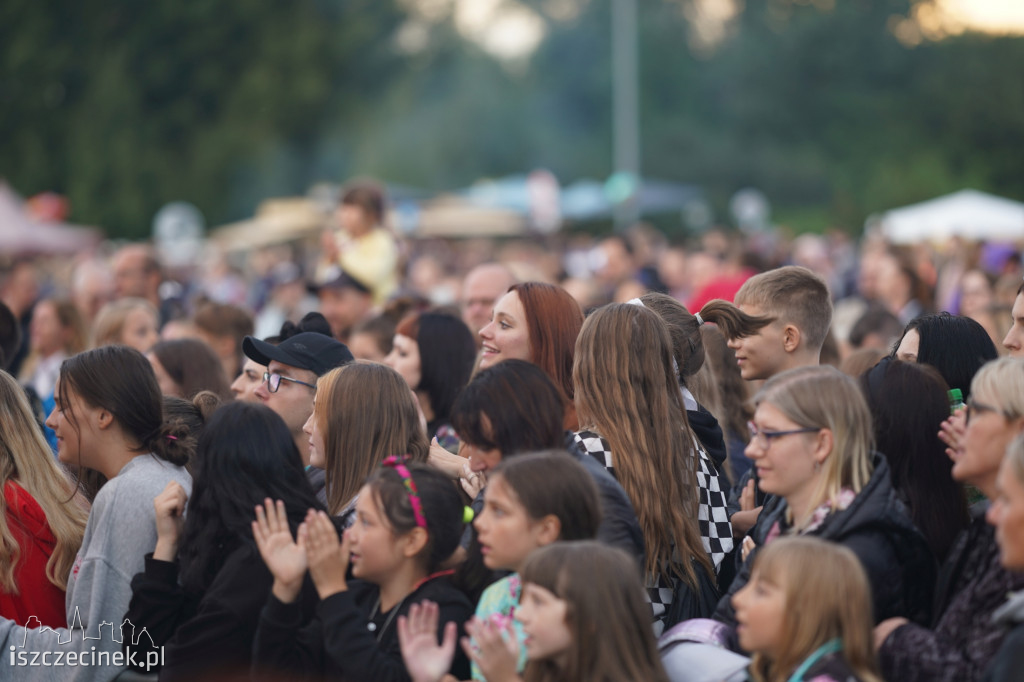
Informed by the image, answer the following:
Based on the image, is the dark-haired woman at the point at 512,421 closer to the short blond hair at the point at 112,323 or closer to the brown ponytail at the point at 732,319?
the brown ponytail at the point at 732,319

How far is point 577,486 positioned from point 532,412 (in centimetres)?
42

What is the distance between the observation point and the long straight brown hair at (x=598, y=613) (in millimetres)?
3139

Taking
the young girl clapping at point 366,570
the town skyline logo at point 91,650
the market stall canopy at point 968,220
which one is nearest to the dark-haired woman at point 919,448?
the young girl clapping at point 366,570

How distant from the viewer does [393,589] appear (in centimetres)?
379

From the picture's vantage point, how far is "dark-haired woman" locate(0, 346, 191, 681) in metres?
4.16

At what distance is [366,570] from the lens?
12.3ft

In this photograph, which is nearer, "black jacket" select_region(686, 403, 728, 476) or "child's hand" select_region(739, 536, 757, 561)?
"child's hand" select_region(739, 536, 757, 561)

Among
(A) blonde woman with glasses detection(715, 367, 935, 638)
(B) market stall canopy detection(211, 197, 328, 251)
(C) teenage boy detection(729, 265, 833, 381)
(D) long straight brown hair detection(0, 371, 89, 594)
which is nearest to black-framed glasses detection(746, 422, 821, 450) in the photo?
(A) blonde woman with glasses detection(715, 367, 935, 638)

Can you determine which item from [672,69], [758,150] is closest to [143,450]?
[758,150]

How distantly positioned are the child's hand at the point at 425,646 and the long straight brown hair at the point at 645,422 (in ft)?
3.04

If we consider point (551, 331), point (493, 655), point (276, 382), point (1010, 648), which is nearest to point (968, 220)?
point (551, 331)

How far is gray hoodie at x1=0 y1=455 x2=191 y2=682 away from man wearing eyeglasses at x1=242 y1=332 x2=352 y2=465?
945 mm

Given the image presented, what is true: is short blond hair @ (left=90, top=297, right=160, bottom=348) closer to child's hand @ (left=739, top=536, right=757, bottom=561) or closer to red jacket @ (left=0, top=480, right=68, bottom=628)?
red jacket @ (left=0, top=480, right=68, bottom=628)

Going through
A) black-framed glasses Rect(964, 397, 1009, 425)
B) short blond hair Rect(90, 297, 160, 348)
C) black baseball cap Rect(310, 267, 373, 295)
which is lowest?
black-framed glasses Rect(964, 397, 1009, 425)
